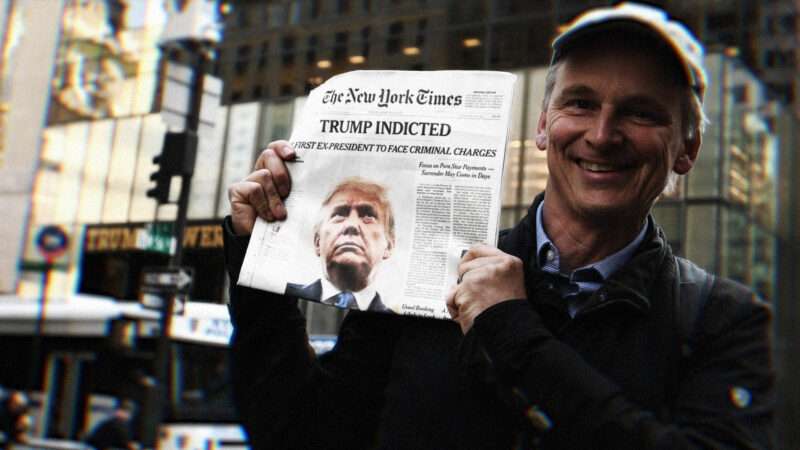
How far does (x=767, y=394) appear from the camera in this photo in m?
1.42

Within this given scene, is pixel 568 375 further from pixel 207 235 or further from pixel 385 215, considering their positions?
pixel 207 235

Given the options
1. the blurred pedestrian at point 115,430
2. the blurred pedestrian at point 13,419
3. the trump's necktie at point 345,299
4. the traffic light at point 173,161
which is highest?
the traffic light at point 173,161

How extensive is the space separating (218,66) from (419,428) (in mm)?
17436

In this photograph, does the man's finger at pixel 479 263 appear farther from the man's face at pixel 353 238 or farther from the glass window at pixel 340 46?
the glass window at pixel 340 46

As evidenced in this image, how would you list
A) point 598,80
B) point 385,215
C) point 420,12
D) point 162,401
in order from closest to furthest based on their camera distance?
1. point 598,80
2. point 385,215
3. point 162,401
4. point 420,12

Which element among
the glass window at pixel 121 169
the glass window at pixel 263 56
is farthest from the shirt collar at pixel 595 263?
the glass window at pixel 121 169

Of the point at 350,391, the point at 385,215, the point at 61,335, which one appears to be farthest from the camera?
the point at 61,335

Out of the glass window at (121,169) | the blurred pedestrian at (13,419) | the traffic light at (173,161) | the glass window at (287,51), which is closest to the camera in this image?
the traffic light at (173,161)

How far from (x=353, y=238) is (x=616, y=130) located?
0.55 meters

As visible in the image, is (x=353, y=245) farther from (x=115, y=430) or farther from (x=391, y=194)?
(x=115, y=430)

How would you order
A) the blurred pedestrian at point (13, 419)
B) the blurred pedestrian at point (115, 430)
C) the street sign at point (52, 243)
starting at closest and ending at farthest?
the blurred pedestrian at point (115, 430) → the blurred pedestrian at point (13, 419) → the street sign at point (52, 243)

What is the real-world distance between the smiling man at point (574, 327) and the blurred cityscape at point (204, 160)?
6105 mm

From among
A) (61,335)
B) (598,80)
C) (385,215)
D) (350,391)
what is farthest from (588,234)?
(61,335)

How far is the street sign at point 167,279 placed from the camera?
30.5 feet
